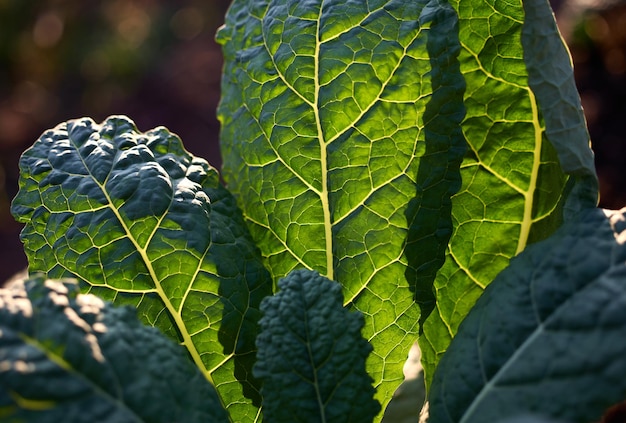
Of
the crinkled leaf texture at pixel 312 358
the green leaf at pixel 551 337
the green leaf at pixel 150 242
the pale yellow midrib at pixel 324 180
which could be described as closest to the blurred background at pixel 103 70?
the green leaf at pixel 150 242

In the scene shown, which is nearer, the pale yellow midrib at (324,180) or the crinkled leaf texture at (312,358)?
the crinkled leaf texture at (312,358)

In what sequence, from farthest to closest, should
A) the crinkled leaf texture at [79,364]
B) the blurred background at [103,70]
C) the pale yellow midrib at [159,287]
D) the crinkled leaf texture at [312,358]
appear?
the blurred background at [103,70] → the pale yellow midrib at [159,287] → the crinkled leaf texture at [312,358] → the crinkled leaf texture at [79,364]

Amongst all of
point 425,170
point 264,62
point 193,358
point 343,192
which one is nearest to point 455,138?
point 425,170

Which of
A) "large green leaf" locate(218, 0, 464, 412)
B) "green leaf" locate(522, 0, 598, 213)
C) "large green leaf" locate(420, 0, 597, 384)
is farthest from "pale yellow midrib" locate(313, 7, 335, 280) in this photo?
"green leaf" locate(522, 0, 598, 213)

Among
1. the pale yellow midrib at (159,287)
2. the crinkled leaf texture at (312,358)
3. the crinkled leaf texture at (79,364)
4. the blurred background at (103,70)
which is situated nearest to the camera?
the crinkled leaf texture at (79,364)

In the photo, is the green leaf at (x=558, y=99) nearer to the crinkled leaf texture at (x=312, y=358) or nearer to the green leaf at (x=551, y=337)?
the green leaf at (x=551, y=337)

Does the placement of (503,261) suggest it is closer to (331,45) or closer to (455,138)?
(455,138)

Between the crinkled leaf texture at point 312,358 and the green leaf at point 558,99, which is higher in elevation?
the green leaf at point 558,99
